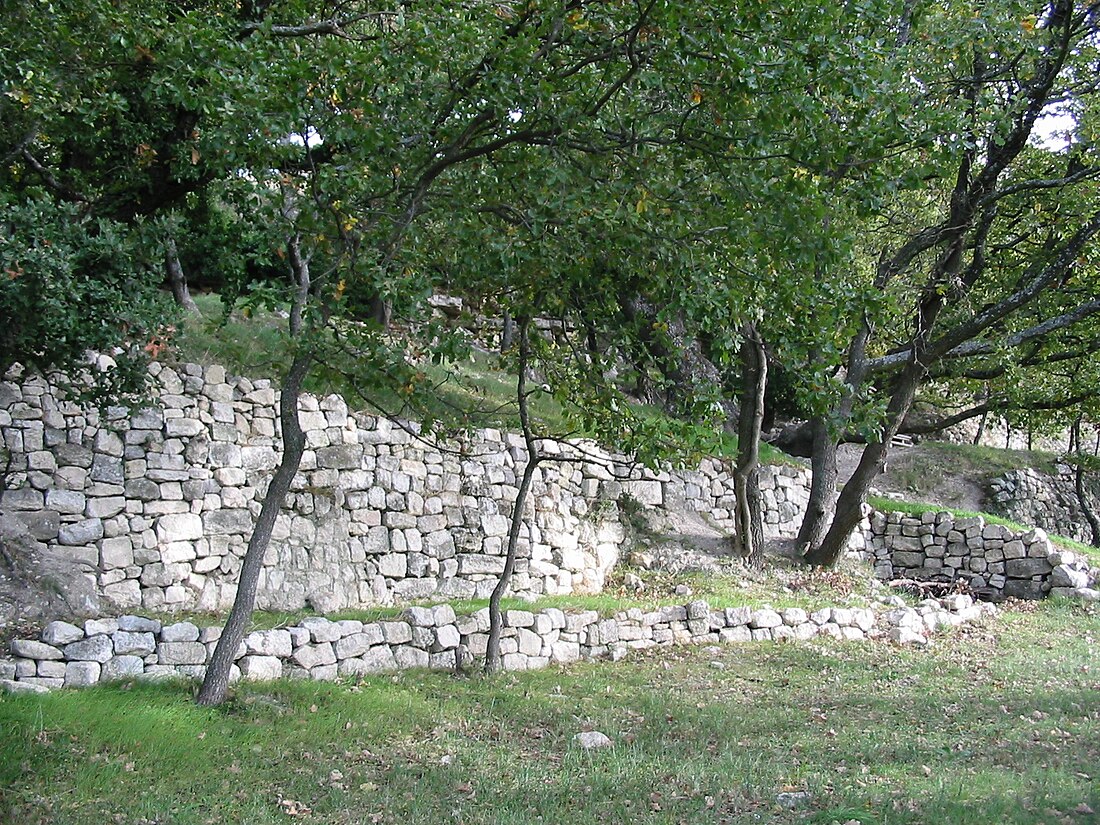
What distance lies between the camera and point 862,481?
Answer: 1517 cm

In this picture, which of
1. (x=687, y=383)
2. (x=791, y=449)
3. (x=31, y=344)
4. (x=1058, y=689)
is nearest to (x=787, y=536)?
(x=791, y=449)

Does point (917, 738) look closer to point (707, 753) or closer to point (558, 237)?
point (707, 753)

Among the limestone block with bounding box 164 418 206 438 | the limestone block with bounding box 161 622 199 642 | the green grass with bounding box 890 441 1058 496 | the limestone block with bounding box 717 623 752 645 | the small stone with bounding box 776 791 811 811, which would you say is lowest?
the small stone with bounding box 776 791 811 811

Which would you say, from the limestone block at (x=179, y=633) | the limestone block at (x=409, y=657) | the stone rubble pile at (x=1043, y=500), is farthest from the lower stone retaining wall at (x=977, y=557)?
the limestone block at (x=179, y=633)

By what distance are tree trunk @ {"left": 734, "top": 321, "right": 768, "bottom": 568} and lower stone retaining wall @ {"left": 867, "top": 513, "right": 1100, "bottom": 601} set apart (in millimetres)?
4212

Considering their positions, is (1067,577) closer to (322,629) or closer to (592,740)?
(592,740)

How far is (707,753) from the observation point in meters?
7.04

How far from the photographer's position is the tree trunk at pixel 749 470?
14.5 meters

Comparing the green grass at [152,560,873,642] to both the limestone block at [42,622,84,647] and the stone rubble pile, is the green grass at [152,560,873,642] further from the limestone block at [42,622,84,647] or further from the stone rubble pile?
the stone rubble pile

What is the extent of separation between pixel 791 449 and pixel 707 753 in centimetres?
1515

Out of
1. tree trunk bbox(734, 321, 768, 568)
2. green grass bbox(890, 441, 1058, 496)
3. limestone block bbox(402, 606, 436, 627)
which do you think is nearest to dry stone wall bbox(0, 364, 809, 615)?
limestone block bbox(402, 606, 436, 627)

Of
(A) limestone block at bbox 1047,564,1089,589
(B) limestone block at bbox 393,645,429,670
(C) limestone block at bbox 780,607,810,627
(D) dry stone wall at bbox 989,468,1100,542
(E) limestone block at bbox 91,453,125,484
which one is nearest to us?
(B) limestone block at bbox 393,645,429,670

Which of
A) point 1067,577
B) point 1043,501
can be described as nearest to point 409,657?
point 1067,577

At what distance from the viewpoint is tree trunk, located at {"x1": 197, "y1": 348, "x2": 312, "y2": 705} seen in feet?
24.1
